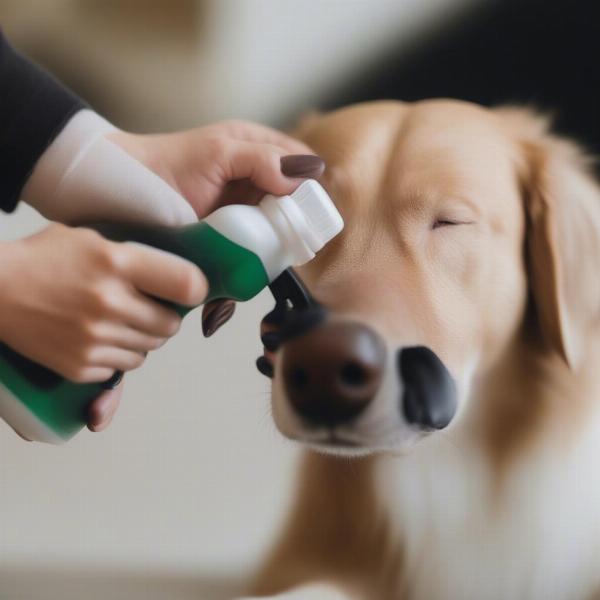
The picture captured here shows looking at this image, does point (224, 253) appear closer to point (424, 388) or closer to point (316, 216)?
point (316, 216)

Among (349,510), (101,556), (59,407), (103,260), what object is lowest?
(101,556)

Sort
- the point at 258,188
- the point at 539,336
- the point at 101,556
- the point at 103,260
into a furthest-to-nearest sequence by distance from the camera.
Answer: the point at 101,556, the point at 539,336, the point at 258,188, the point at 103,260

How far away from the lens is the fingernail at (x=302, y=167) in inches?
22.7

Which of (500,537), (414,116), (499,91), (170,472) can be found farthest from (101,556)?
(499,91)

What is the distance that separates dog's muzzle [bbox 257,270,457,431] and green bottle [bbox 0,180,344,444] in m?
0.04

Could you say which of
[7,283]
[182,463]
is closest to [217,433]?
[182,463]

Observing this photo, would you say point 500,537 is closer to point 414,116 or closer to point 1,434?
point 414,116

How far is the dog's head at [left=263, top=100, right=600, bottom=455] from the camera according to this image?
523 mm

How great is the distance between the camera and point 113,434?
35.7 inches

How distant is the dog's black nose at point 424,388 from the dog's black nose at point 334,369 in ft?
0.09

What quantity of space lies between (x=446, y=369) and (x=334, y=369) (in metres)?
0.13

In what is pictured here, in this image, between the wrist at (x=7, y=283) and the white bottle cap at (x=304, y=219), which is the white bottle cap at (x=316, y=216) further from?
the wrist at (x=7, y=283)

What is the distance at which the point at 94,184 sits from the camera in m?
0.59

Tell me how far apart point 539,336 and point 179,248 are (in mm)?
354
